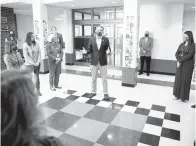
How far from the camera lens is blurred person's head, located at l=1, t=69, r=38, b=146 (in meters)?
0.60

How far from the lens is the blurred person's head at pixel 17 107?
0.60m

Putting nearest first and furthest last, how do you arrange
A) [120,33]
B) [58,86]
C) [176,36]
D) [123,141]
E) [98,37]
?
[123,141] < [98,37] < [58,86] < [176,36] < [120,33]

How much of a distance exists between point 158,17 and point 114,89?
10.9 ft

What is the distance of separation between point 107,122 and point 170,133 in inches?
39.8

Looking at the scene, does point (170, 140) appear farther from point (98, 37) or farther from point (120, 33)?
point (120, 33)

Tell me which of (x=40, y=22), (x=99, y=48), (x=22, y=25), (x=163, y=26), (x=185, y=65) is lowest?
(x=185, y=65)

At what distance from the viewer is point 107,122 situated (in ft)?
10.1

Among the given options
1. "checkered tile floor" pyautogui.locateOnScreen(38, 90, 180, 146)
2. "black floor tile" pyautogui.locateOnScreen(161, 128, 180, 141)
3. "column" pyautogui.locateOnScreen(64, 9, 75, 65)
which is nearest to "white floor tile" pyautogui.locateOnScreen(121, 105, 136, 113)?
"checkered tile floor" pyautogui.locateOnScreen(38, 90, 180, 146)

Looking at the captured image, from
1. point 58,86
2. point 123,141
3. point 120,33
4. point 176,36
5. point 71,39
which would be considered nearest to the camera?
point 123,141

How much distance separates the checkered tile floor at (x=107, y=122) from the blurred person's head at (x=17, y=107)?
1.67m

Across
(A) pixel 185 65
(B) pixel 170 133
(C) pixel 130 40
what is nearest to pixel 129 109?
(B) pixel 170 133

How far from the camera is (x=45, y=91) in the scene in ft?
15.2

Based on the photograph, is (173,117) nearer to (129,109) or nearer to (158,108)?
(158,108)

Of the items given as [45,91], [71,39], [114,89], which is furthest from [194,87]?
[71,39]
